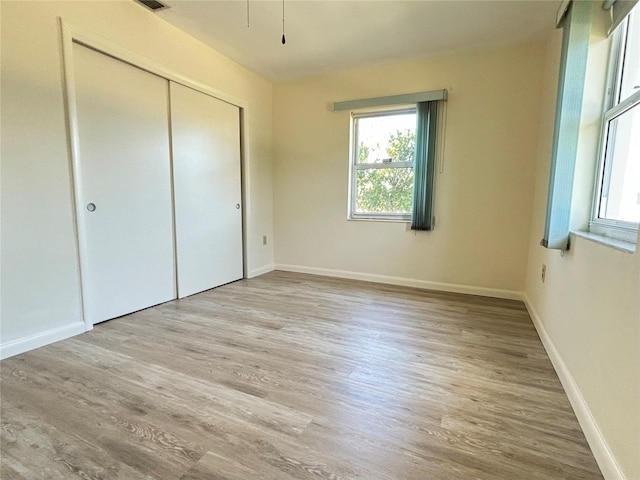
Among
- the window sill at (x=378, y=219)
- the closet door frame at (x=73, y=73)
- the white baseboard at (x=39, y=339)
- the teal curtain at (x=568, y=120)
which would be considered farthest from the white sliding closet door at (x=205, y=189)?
the teal curtain at (x=568, y=120)

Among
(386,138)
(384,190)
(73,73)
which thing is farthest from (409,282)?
(73,73)

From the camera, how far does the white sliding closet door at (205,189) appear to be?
9.78 ft

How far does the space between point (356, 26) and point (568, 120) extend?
1.86m

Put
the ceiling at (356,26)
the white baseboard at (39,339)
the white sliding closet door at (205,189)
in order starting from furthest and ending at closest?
the white sliding closet door at (205,189) < the ceiling at (356,26) < the white baseboard at (39,339)

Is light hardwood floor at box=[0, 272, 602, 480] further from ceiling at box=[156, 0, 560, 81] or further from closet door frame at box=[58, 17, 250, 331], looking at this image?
ceiling at box=[156, 0, 560, 81]

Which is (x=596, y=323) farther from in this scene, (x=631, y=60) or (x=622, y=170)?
(x=631, y=60)

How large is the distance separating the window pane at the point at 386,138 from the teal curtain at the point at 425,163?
0.58 feet

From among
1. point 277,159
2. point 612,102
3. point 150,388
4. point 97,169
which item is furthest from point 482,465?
point 277,159

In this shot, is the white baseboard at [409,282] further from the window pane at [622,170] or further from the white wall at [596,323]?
the window pane at [622,170]

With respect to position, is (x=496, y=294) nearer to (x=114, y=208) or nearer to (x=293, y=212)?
(x=293, y=212)

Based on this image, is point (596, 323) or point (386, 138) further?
point (386, 138)

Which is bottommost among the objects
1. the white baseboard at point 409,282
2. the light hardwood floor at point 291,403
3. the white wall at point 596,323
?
the light hardwood floor at point 291,403

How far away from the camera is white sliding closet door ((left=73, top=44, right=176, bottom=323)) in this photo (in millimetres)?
2260

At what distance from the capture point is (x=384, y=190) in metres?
3.68
